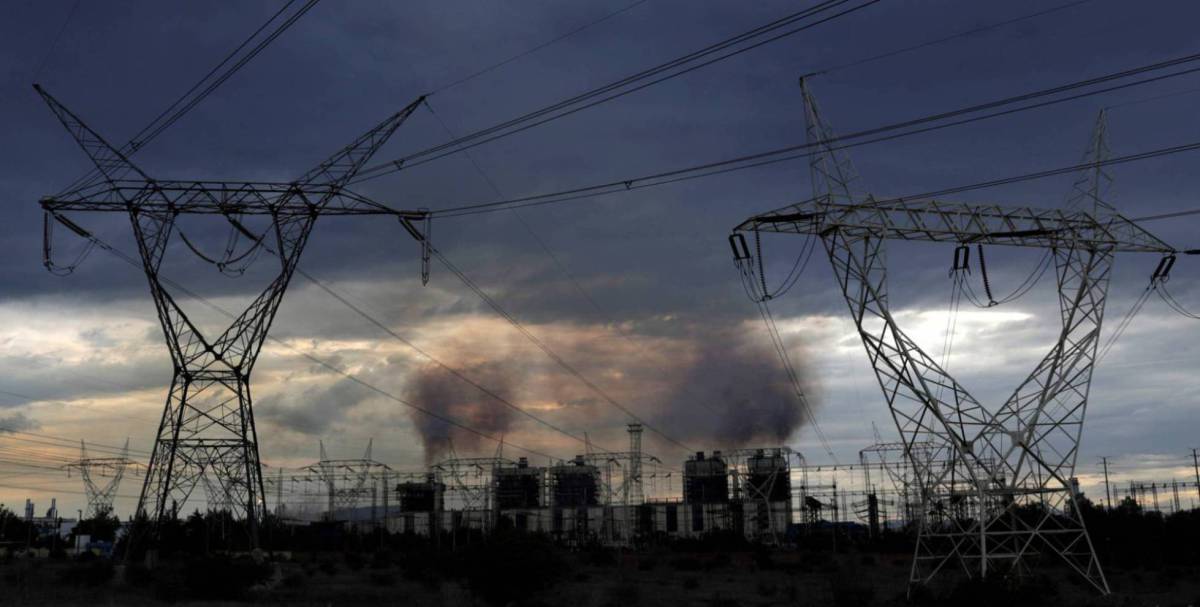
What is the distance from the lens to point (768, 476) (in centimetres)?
13262

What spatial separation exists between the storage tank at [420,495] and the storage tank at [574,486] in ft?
53.5

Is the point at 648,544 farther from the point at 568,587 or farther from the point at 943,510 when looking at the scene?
the point at 943,510

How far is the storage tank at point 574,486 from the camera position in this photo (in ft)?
504

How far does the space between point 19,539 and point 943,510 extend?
13544cm

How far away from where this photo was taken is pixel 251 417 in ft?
153

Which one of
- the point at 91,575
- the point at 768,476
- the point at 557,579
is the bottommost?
the point at 557,579

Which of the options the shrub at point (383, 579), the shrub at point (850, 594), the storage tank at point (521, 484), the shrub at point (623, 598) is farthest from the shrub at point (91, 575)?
the storage tank at point (521, 484)

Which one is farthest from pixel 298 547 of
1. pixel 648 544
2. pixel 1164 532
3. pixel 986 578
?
pixel 986 578

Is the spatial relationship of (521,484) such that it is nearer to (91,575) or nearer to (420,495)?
(420,495)

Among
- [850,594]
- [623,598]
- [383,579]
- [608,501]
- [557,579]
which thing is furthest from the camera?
[608,501]

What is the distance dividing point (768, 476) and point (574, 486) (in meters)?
42.7

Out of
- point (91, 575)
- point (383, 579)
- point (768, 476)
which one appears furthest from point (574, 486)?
point (91, 575)

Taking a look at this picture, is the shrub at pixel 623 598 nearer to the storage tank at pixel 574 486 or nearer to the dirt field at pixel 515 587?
the dirt field at pixel 515 587

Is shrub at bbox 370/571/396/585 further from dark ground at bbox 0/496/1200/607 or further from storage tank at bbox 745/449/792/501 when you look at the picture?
storage tank at bbox 745/449/792/501
